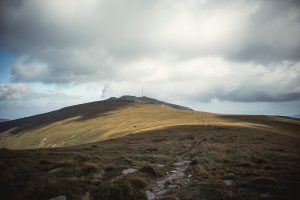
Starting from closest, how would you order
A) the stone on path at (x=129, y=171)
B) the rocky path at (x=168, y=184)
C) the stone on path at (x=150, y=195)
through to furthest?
the stone on path at (x=150, y=195)
the rocky path at (x=168, y=184)
the stone on path at (x=129, y=171)

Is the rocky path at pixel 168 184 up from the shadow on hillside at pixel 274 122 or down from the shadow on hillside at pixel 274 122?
down

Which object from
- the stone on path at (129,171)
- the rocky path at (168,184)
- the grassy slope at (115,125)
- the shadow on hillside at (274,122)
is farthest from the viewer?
the grassy slope at (115,125)

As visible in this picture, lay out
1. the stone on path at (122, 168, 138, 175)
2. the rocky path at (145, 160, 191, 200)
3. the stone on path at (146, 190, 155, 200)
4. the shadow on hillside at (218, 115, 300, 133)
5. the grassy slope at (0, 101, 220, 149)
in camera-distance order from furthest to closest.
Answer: the grassy slope at (0, 101, 220, 149)
the shadow on hillside at (218, 115, 300, 133)
the stone on path at (122, 168, 138, 175)
the rocky path at (145, 160, 191, 200)
the stone on path at (146, 190, 155, 200)

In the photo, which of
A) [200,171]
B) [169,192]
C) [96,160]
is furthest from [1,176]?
[200,171]

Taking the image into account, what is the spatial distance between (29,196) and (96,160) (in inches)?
339

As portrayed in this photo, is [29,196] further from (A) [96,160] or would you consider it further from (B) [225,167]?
(B) [225,167]

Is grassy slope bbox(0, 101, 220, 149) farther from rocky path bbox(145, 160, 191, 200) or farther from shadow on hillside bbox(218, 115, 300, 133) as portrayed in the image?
rocky path bbox(145, 160, 191, 200)

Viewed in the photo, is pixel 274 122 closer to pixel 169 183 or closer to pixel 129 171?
pixel 129 171

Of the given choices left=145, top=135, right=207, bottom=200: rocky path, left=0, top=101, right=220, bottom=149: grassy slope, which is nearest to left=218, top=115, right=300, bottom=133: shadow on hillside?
left=0, top=101, right=220, bottom=149: grassy slope

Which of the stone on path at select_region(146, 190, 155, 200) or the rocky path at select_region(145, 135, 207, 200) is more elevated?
the rocky path at select_region(145, 135, 207, 200)

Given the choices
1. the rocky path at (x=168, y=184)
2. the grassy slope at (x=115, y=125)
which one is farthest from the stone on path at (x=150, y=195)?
the grassy slope at (x=115, y=125)

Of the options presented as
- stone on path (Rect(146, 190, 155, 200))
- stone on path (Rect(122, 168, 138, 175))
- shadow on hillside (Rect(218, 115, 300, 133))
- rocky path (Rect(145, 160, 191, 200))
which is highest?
shadow on hillside (Rect(218, 115, 300, 133))

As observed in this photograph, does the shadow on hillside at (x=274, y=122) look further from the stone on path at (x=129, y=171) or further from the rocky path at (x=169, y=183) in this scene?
the stone on path at (x=129, y=171)

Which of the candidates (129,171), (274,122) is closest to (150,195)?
(129,171)
